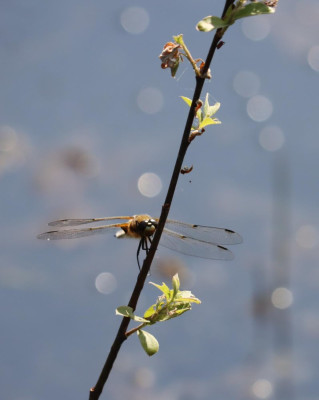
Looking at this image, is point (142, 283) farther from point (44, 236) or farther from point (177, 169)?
point (44, 236)

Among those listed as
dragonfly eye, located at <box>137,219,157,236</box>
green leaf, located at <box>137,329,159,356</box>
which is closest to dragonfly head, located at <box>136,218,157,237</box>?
dragonfly eye, located at <box>137,219,157,236</box>

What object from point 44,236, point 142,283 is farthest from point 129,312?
point 44,236

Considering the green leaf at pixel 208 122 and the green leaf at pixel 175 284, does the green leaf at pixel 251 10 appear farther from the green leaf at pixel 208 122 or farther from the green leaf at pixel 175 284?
the green leaf at pixel 175 284

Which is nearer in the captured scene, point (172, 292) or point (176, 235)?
point (172, 292)

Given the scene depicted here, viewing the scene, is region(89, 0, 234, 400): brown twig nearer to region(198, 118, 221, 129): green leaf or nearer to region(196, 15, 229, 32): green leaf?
region(196, 15, 229, 32): green leaf

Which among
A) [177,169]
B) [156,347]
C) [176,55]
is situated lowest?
[156,347]

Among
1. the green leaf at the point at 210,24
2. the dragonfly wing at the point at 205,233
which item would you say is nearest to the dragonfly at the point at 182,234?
the dragonfly wing at the point at 205,233

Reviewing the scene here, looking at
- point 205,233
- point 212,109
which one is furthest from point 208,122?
point 205,233

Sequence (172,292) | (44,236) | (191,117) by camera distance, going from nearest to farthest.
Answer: (191,117) → (172,292) → (44,236)
